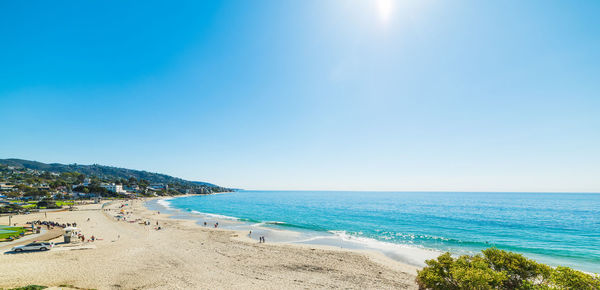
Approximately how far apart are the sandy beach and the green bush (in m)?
6.97

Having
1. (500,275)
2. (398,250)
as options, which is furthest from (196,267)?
(398,250)

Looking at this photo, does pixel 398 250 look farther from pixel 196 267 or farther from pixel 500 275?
pixel 196 267

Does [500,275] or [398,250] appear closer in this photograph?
[500,275]

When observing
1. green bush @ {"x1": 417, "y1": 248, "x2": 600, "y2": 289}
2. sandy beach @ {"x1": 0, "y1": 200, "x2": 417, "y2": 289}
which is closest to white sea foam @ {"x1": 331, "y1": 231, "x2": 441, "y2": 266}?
sandy beach @ {"x1": 0, "y1": 200, "x2": 417, "y2": 289}

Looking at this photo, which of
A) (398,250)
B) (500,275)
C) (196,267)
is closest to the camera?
(500,275)

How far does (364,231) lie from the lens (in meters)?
45.9

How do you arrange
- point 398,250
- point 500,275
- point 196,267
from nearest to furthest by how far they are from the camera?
point 500,275, point 196,267, point 398,250

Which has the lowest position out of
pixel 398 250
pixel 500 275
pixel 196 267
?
pixel 398 250

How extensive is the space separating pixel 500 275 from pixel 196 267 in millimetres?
22606

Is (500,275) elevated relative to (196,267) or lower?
elevated

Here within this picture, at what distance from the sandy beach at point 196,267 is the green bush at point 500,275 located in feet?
22.9

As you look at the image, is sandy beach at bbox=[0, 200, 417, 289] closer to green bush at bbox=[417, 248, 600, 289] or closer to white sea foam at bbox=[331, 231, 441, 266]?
white sea foam at bbox=[331, 231, 441, 266]

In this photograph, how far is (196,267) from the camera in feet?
72.1

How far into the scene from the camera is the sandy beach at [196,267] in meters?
17.8
